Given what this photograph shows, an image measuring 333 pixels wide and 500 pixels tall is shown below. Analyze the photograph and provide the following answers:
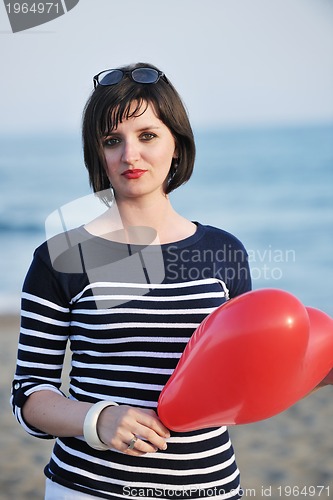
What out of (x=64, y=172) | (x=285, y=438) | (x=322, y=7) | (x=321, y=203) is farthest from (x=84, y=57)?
(x=285, y=438)

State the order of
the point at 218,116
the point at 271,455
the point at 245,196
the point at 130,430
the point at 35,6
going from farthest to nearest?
the point at 218,116 → the point at 245,196 → the point at 35,6 → the point at 271,455 → the point at 130,430

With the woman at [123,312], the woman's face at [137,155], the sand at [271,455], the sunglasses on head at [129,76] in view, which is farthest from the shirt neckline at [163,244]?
the sand at [271,455]

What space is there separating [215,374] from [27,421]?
1.34ft

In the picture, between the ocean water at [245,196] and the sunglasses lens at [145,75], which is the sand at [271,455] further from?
the ocean water at [245,196]

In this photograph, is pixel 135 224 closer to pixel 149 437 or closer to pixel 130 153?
pixel 130 153

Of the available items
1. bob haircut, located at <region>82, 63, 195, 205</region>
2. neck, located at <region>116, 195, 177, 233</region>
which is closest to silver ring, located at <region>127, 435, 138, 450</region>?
neck, located at <region>116, 195, 177, 233</region>

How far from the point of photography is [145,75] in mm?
1672

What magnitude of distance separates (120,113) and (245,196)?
15565 millimetres

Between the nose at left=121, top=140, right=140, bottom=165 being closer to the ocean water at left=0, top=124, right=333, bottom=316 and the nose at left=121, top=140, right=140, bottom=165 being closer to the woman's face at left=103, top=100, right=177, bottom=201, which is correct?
the woman's face at left=103, top=100, right=177, bottom=201

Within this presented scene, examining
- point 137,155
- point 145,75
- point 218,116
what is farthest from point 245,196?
point 137,155

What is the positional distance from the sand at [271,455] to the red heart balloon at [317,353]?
1.99 m

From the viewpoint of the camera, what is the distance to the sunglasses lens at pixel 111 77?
1.65m

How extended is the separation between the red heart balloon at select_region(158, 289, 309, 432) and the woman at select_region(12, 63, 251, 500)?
A: 0.07m

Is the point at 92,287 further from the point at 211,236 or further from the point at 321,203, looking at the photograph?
the point at 321,203
